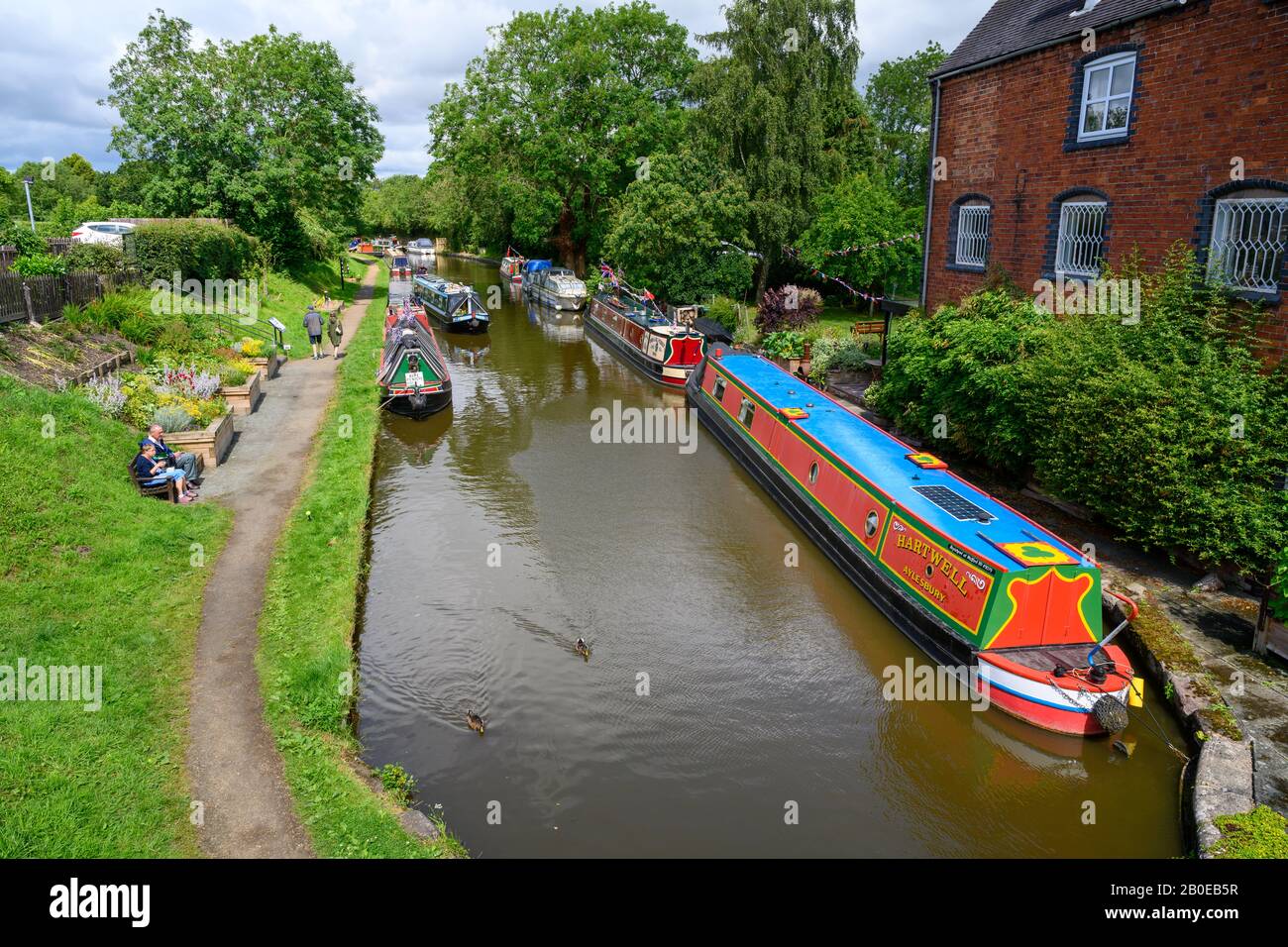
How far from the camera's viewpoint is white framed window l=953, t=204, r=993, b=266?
17.2m

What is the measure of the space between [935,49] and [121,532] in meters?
48.5

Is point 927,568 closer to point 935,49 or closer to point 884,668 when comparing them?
point 884,668

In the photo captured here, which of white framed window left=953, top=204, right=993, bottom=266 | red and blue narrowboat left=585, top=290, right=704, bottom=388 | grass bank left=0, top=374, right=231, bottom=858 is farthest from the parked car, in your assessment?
white framed window left=953, top=204, right=993, bottom=266

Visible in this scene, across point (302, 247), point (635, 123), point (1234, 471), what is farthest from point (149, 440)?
point (635, 123)

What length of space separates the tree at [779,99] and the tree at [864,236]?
4.31 feet

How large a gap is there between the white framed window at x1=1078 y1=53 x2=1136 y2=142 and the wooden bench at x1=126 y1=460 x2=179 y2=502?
1646cm

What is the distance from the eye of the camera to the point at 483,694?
9.74 m

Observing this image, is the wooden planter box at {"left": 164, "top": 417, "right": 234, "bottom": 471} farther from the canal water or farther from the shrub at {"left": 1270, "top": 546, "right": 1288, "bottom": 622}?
the shrub at {"left": 1270, "top": 546, "right": 1288, "bottom": 622}

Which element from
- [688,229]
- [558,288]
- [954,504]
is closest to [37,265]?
[954,504]

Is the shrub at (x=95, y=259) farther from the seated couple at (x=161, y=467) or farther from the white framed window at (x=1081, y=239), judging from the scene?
the white framed window at (x=1081, y=239)

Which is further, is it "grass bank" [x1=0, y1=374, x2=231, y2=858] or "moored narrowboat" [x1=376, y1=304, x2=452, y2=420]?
"moored narrowboat" [x1=376, y1=304, x2=452, y2=420]

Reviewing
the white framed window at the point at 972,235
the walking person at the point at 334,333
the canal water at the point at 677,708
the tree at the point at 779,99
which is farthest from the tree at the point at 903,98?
the canal water at the point at 677,708

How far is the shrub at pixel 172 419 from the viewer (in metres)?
14.4

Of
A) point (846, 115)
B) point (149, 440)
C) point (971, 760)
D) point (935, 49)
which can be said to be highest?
point (935, 49)
